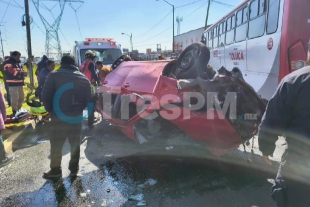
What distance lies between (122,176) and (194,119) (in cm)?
134

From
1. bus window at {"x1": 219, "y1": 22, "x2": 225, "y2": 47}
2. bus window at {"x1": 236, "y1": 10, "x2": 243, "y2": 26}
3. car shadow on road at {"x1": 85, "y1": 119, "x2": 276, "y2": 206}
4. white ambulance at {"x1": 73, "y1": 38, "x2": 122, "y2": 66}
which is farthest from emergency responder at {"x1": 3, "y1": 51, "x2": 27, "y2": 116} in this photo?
bus window at {"x1": 219, "y1": 22, "x2": 225, "y2": 47}

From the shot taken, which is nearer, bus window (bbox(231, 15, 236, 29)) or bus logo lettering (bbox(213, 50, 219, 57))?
bus window (bbox(231, 15, 236, 29))

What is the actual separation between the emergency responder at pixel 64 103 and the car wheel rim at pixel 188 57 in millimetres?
2158

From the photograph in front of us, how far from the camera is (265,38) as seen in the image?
256 inches

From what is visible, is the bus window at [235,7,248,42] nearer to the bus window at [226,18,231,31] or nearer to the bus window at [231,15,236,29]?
the bus window at [231,15,236,29]

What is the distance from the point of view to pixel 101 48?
10578mm

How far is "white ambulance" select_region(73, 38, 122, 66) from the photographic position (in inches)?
409

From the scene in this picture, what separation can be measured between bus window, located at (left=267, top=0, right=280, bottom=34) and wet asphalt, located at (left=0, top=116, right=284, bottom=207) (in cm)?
342

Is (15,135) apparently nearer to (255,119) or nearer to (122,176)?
(122,176)

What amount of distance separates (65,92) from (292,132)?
281 cm

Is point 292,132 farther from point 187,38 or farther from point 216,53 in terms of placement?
point 187,38

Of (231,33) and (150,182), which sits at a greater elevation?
(231,33)

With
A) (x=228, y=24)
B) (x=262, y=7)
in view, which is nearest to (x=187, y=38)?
(x=228, y=24)

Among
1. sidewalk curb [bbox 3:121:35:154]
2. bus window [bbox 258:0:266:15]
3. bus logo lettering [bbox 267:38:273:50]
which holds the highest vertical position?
bus window [bbox 258:0:266:15]
